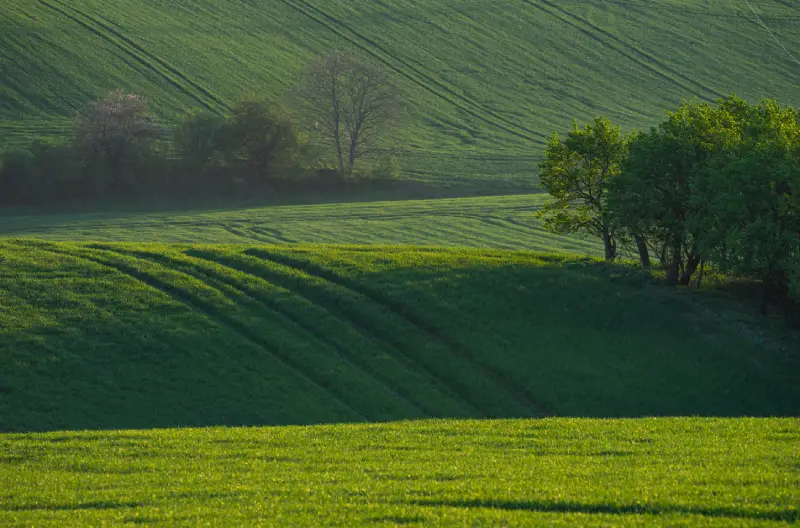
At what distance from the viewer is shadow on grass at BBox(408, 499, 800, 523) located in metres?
18.5

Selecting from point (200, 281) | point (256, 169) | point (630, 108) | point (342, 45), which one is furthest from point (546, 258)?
point (342, 45)

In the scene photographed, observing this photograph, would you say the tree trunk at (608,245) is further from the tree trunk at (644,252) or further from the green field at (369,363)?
the green field at (369,363)

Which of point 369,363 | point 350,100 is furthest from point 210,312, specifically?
point 350,100

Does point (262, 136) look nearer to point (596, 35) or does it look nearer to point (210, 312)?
point (210, 312)

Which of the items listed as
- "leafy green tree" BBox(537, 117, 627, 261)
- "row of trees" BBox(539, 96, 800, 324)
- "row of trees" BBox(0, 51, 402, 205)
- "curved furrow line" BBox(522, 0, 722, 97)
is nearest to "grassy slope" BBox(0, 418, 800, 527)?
"row of trees" BBox(539, 96, 800, 324)

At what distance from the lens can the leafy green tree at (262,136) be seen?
108m

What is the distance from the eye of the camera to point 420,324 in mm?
53281

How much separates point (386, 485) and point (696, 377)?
31376 millimetres

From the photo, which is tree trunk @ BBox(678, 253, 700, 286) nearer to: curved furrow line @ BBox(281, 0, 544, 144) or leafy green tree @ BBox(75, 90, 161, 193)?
leafy green tree @ BBox(75, 90, 161, 193)

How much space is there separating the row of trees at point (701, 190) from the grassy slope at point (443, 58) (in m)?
48.8

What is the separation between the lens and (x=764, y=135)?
184 feet

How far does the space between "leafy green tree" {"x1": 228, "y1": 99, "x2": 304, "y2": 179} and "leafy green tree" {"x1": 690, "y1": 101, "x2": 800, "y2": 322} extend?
60.8 m

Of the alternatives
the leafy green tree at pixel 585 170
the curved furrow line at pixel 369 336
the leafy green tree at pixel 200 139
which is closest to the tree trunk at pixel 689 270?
the leafy green tree at pixel 585 170

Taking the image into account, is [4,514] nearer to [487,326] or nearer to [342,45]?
[487,326]
